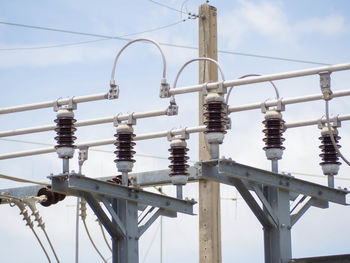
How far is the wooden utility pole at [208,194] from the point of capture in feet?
50.1

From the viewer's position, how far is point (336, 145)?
12.1 metres

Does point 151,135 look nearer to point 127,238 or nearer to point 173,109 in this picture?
point 173,109

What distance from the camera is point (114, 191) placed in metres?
12.3

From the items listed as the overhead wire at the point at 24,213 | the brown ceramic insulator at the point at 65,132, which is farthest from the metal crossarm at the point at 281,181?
the overhead wire at the point at 24,213

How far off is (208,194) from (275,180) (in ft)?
11.6

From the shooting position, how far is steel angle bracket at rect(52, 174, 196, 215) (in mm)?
11930

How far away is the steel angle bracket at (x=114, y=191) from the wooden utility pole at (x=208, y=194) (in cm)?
231

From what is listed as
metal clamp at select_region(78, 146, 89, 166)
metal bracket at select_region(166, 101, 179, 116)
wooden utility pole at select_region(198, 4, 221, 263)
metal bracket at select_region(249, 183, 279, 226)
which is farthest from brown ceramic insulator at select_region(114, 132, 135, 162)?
wooden utility pole at select_region(198, 4, 221, 263)

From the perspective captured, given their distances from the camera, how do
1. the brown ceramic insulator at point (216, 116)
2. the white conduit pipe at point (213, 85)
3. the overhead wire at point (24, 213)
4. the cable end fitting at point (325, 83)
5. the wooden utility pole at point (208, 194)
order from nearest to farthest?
1. the cable end fitting at point (325, 83)
2. the white conduit pipe at point (213, 85)
3. the brown ceramic insulator at point (216, 116)
4. the overhead wire at point (24, 213)
5. the wooden utility pole at point (208, 194)

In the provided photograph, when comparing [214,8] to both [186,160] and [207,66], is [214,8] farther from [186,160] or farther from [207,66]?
[186,160]

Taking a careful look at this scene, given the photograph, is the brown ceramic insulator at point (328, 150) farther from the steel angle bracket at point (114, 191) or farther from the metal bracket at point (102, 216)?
the metal bracket at point (102, 216)

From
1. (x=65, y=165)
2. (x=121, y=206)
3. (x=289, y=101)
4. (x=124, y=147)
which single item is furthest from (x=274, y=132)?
(x=65, y=165)

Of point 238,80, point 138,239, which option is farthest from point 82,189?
point 238,80

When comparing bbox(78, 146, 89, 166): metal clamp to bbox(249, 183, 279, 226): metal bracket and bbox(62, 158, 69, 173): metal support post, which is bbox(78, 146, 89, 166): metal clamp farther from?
bbox(249, 183, 279, 226): metal bracket
